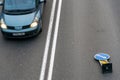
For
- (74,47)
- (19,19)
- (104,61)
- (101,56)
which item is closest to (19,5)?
(19,19)

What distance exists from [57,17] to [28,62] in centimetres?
408

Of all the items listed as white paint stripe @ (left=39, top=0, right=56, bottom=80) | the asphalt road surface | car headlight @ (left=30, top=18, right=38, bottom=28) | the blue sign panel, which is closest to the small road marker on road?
the blue sign panel

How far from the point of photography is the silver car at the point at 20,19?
14281mm

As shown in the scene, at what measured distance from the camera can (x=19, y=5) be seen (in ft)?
49.5

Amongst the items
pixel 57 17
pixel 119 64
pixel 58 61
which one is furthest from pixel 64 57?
pixel 57 17

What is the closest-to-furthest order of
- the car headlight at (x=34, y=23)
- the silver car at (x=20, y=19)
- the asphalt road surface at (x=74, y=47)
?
1. the asphalt road surface at (x=74, y=47)
2. the silver car at (x=20, y=19)
3. the car headlight at (x=34, y=23)

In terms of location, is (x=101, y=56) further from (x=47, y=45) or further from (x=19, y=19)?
(x=19, y=19)

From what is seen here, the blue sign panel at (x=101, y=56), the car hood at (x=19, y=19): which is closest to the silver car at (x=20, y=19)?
the car hood at (x=19, y=19)

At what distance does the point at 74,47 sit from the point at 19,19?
9.15 feet

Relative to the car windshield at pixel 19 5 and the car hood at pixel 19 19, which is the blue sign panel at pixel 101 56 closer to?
the car hood at pixel 19 19

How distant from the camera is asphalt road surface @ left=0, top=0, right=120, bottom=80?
12180mm

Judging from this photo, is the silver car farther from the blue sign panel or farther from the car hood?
the blue sign panel

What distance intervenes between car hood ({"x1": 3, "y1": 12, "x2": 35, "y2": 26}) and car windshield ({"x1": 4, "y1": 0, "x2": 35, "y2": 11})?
0.48 m

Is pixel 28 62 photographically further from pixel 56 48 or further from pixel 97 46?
pixel 97 46
